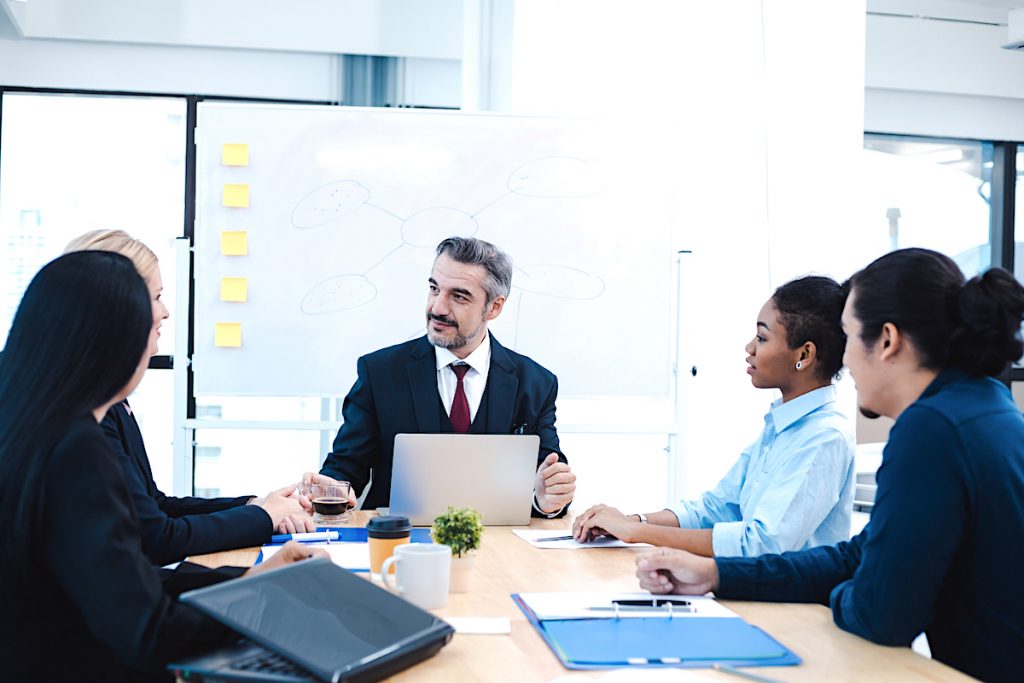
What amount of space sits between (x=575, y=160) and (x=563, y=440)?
156cm

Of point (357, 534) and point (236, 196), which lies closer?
point (357, 534)

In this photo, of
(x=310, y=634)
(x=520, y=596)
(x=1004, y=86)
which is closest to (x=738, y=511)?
(x=520, y=596)

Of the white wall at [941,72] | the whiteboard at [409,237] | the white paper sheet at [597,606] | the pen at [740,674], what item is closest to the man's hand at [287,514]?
the white paper sheet at [597,606]

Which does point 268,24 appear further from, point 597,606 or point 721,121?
point 597,606

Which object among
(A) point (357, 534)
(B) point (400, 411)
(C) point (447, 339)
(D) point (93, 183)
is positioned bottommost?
(A) point (357, 534)

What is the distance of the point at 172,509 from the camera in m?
2.27

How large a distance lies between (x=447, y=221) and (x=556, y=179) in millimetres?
463

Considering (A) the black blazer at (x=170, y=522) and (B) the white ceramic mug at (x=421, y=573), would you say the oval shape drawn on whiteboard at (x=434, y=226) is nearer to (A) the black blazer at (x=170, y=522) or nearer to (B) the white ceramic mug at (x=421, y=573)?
(A) the black blazer at (x=170, y=522)

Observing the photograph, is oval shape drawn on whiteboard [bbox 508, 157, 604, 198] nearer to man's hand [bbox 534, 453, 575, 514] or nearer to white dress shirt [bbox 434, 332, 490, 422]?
white dress shirt [bbox 434, 332, 490, 422]

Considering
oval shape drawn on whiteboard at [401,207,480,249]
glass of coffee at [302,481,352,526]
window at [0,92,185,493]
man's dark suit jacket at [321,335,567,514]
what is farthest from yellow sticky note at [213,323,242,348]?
glass of coffee at [302,481,352,526]

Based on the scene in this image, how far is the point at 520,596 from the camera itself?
5.09 feet

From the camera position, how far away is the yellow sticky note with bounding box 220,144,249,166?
3.64m

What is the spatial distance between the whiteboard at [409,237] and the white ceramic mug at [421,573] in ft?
7.39

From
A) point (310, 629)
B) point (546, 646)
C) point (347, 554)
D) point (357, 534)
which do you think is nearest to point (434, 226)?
point (357, 534)
